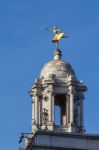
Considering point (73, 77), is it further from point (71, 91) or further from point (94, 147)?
point (94, 147)

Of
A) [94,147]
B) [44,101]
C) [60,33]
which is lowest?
[94,147]

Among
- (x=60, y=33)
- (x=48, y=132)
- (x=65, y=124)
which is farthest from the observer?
(x=60, y=33)

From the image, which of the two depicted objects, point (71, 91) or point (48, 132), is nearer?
point (48, 132)

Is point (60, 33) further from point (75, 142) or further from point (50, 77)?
point (75, 142)

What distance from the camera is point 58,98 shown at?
66.1m

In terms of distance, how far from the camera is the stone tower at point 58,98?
2530 inches

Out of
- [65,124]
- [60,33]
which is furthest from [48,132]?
[60,33]

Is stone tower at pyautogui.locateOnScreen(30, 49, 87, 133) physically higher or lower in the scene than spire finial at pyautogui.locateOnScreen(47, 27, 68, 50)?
lower

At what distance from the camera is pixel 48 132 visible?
59.3 meters

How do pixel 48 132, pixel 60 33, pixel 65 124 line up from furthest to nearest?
pixel 60 33, pixel 65 124, pixel 48 132

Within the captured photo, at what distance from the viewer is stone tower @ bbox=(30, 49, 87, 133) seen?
64250mm

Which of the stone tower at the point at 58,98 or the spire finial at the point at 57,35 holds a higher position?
the spire finial at the point at 57,35

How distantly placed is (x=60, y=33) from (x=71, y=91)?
630cm

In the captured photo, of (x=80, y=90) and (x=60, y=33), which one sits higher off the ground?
(x=60, y=33)
